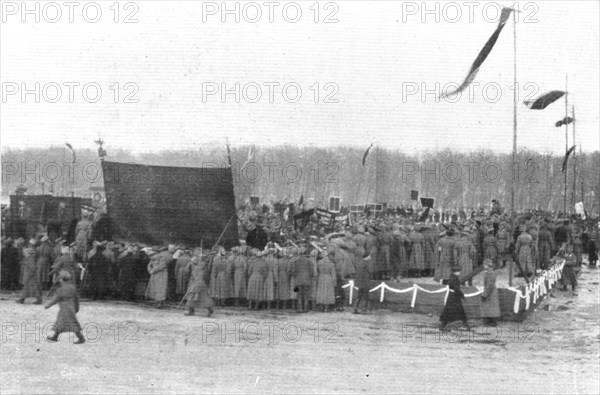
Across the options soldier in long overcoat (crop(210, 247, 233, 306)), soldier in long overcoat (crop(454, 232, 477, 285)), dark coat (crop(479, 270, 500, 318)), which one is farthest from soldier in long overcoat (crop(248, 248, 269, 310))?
soldier in long overcoat (crop(454, 232, 477, 285))

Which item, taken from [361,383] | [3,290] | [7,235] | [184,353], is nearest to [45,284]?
[3,290]

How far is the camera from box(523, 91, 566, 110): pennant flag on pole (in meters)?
13.4

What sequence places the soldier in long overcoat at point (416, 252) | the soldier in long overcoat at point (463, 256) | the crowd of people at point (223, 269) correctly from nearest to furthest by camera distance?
the crowd of people at point (223, 269) → the soldier in long overcoat at point (463, 256) → the soldier in long overcoat at point (416, 252)

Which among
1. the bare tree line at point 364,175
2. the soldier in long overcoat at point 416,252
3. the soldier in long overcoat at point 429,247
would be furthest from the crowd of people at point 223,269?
the bare tree line at point 364,175

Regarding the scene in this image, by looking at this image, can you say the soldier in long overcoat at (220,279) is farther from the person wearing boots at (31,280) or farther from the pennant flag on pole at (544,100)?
the pennant flag on pole at (544,100)

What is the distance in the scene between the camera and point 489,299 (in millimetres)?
11594

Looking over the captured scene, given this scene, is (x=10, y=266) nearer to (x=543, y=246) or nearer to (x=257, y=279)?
(x=257, y=279)

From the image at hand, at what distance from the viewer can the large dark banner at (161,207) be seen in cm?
1430

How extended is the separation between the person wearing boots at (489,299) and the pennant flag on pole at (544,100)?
3915 mm

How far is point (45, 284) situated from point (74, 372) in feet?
23.3

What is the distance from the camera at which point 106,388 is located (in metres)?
7.54

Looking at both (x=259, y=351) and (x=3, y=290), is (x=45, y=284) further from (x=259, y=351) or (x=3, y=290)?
(x=259, y=351)

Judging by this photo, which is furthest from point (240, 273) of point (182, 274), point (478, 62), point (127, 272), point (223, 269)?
point (478, 62)

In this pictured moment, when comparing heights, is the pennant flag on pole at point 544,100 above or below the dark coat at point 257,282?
above
